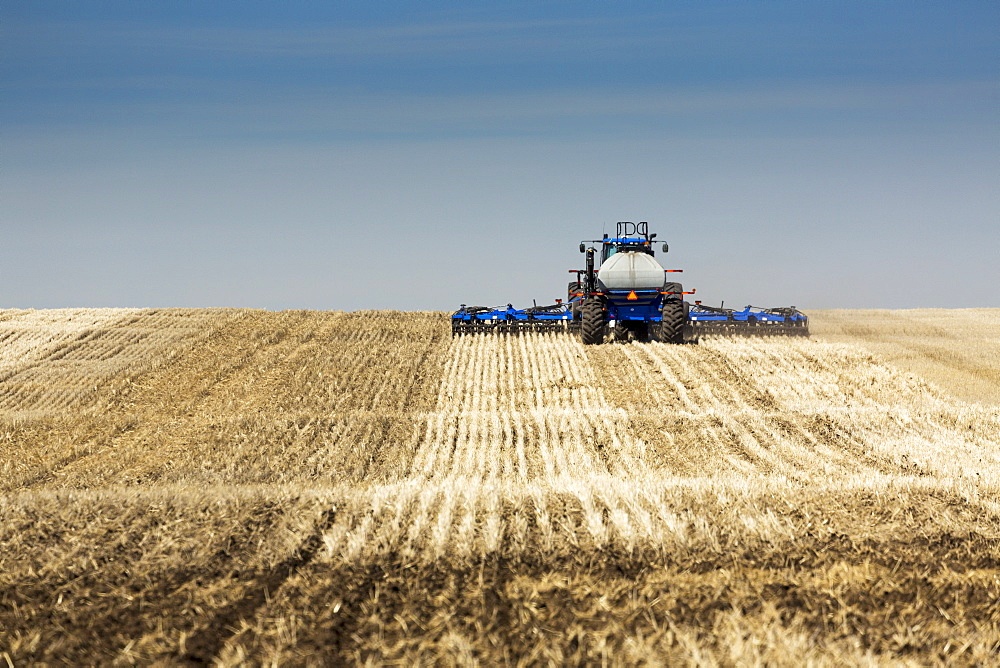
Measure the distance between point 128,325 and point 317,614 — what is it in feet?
86.9

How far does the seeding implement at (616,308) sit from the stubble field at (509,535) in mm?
6610

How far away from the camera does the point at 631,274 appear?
23203 mm

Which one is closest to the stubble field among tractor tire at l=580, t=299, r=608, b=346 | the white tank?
tractor tire at l=580, t=299, r=608, b=346

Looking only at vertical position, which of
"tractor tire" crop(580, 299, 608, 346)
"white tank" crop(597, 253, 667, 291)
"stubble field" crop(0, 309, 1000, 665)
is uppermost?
"white tank" crop(597, 253, 667, 291)

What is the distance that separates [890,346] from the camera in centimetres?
2675

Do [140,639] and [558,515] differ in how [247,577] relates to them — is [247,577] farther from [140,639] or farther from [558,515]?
[558,515]

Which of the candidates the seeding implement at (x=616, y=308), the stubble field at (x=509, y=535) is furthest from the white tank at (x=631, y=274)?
the stubble field at (x=509, y=535)

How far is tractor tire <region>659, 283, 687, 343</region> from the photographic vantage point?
23.0 metres

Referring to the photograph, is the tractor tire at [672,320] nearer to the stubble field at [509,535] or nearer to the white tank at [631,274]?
the white tank at [631,274]

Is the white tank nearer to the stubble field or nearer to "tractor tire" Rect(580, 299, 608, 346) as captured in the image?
"tractor tire" Rect(580, 299, 608, 346)

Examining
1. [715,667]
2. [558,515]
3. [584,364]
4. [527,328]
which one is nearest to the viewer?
[715,667]

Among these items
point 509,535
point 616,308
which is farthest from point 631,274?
point 509,535

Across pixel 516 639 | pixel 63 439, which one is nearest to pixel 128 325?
pixel 63 439

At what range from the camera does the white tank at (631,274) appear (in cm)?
2323
